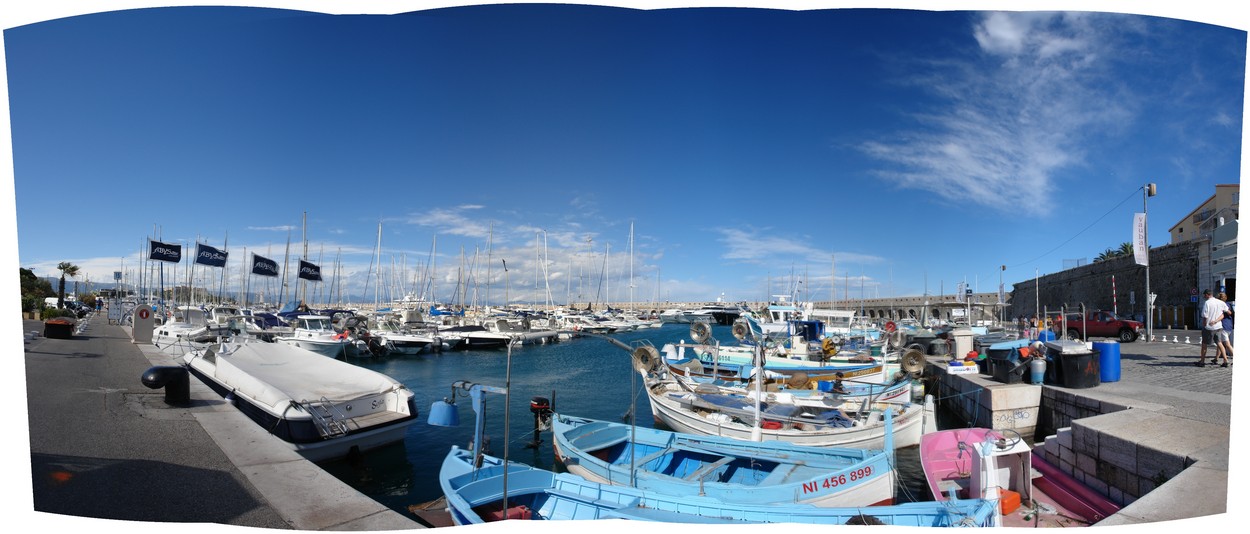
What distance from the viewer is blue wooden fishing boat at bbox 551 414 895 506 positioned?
700cm

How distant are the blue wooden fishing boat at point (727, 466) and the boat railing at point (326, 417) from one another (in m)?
3.96

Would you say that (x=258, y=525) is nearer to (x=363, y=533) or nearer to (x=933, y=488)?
(x=363, y=533)

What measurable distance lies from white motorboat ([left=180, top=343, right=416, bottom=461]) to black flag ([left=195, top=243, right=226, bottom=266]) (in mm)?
8621

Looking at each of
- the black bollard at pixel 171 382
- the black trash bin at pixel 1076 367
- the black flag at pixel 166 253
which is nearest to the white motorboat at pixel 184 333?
the black flag at pixel 166 253

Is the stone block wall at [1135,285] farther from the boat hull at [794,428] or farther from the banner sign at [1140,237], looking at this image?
the boat hull at [794,428]

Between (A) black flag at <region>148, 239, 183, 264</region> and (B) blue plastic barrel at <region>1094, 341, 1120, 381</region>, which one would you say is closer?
(B) blue plastic barrel at <region>1094, 341, 1120, 381</region>

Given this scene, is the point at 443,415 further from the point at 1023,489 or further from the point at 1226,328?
the point at 1226,328

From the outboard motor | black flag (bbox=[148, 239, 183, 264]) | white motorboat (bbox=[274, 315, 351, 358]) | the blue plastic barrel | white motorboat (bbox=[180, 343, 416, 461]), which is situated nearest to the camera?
white motorboat (bbox=[180, 343, 416, 461])

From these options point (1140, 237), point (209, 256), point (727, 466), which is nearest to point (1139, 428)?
point (727, 466)

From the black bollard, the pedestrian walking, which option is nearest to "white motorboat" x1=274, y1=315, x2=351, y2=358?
the black bollard

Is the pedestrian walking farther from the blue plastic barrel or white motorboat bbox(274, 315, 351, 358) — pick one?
white motorboat bbox(274, 315, 351, 358)

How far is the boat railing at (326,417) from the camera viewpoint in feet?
33.0

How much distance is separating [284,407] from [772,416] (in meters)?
8.88

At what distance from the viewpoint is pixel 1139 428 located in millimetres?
6781
